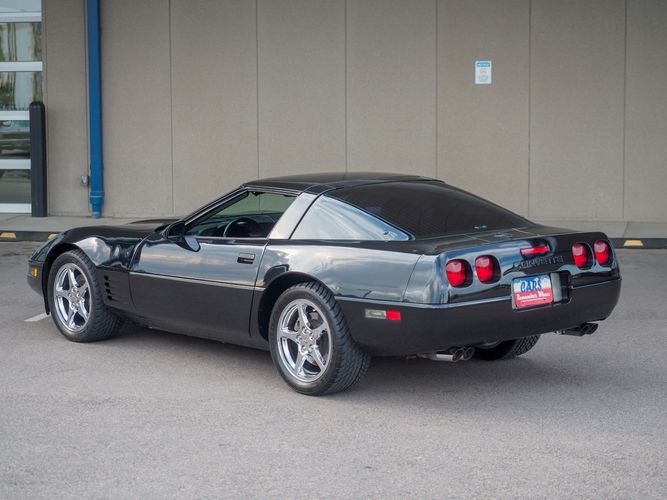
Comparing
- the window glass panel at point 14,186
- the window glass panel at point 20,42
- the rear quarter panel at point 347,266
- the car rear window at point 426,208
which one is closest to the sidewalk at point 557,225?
the window glass panel at point 14,186

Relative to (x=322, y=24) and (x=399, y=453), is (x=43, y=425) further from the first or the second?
(x=322, y=24)

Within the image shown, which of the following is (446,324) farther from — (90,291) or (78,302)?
(78,302)

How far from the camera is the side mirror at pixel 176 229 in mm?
7066

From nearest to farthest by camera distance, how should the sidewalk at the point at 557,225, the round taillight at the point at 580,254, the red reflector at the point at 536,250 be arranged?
1. the red reflector at the point at 536,250
2. the round taillight at the point at 580,254
3. the sidewalk at the point at 557,225

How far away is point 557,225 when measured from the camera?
15.1 m

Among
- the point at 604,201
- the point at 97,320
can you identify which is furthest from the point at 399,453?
the point at 604,201

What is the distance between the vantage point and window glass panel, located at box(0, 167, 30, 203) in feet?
54.2

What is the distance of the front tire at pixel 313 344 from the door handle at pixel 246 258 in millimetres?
363

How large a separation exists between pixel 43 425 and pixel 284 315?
145 cm

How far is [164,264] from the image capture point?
6938 millimetres

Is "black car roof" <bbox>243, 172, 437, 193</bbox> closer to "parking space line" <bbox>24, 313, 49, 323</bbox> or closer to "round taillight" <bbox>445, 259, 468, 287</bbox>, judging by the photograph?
"round taillight" <bbox>445, 259, 468, 287</bbox>

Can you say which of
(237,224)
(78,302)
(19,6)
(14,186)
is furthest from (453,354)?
(19,6)

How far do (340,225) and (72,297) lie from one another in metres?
2.32

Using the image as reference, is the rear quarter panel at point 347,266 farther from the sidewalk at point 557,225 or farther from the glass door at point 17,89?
the glass door at point 17,89
